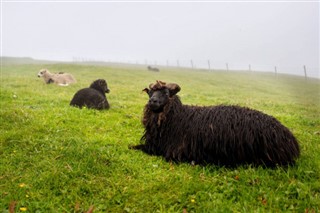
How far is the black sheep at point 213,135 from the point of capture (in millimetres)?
5582

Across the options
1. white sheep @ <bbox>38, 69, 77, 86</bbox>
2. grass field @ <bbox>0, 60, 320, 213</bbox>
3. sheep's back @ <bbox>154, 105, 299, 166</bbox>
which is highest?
white sheep @ <bbox>38, 69, 77, 86</bbox>

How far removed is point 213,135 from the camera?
5.87 metres

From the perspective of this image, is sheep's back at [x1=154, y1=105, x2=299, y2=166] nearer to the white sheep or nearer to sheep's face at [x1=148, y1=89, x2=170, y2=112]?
sheep's face at [x1=148, y1=89, x2=170, y2=112]

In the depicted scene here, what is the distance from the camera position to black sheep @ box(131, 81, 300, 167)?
558cm

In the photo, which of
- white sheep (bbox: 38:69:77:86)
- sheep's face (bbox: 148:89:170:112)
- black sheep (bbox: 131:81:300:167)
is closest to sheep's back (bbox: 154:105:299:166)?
black sheep (bbox: 131:81:300:167)

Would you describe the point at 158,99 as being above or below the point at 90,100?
above

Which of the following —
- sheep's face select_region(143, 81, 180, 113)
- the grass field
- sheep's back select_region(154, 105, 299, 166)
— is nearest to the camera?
the grass field

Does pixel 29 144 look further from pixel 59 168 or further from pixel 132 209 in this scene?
pixel 132 209

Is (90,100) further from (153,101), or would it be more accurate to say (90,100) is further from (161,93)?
(153,101)

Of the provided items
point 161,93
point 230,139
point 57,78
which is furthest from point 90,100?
point 57,78

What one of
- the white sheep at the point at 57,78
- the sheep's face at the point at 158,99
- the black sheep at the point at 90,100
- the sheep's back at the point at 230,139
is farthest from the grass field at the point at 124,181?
the white sheep at the point at 57,78

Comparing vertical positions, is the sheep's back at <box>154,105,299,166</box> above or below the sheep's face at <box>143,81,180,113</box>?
below

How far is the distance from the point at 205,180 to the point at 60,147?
3238mm

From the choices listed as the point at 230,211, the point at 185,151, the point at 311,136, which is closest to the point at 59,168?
the point at 185,151
